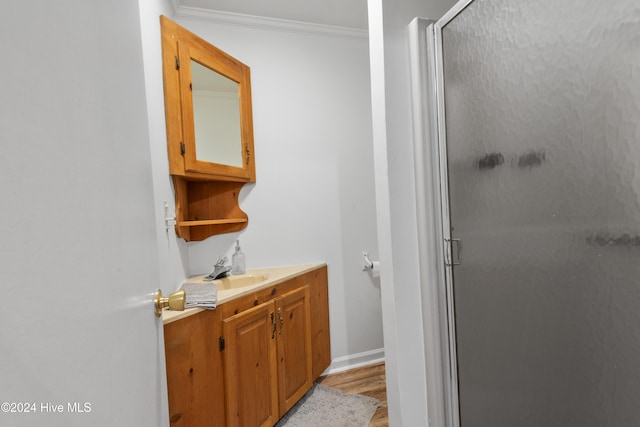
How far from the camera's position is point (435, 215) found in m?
1.14

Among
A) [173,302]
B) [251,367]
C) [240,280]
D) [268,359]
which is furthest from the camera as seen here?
[240,280]

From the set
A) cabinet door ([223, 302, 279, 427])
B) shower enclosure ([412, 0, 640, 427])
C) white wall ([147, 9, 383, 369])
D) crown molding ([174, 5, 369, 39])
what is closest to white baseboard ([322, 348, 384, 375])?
A: white wall ([147, 9, 383, 369])

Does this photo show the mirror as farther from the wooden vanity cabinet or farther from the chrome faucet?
the wooden vanity cabinet

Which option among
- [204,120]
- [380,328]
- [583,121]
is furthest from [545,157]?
[380,328]

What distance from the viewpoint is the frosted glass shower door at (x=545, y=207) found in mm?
617

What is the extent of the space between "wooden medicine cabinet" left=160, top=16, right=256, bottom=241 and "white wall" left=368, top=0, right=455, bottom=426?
96 cm

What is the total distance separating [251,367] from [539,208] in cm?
140

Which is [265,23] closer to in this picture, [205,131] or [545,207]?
[205,131]

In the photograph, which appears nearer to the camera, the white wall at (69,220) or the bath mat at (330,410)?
the white wall at (69,220)

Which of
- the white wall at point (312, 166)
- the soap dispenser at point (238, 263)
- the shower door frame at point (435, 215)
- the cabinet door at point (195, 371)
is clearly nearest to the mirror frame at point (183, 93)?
the white wall at point (312, 166)

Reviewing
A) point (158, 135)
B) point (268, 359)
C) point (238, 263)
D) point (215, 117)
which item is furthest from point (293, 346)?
point (215, 117)

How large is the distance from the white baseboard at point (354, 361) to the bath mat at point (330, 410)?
0.75ft

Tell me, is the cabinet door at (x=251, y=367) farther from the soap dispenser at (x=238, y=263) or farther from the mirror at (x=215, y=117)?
the mirror at (x=215, y=117)

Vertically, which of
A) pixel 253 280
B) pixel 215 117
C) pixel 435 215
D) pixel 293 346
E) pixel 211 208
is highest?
pixel 215 117
